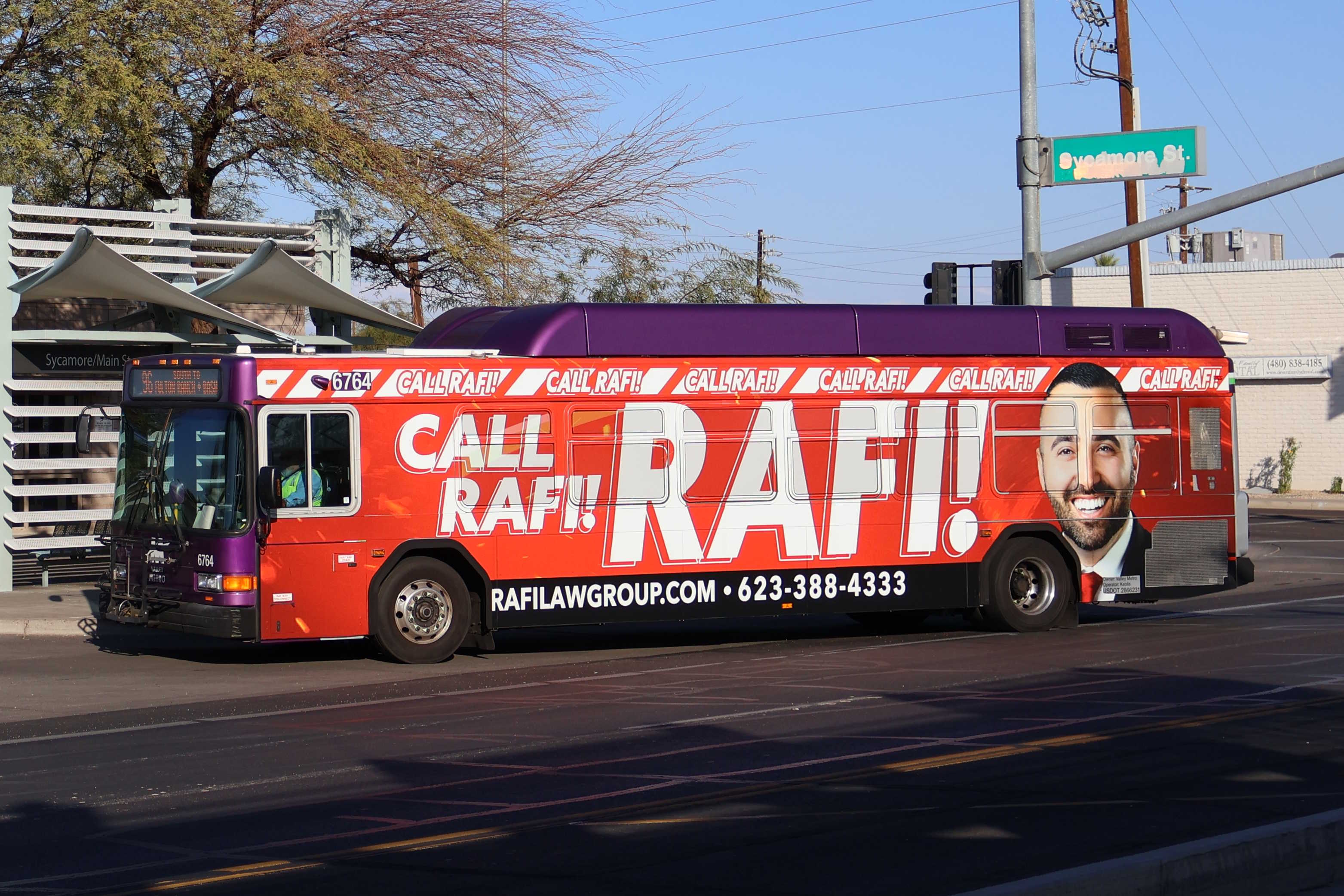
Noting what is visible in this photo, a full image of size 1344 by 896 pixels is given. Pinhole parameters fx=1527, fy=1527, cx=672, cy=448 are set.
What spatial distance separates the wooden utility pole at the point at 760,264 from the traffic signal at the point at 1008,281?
44.8 feet

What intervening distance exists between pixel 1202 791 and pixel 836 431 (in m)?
7.64

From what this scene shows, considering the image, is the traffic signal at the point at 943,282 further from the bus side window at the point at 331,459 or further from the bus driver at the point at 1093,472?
the bus side window at the point at 331,459

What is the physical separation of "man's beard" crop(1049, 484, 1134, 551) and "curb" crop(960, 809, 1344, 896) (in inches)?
386

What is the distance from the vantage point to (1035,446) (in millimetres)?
16125

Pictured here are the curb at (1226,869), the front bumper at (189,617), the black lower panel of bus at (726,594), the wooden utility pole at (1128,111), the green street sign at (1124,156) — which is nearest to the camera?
the curb at (1226,869)

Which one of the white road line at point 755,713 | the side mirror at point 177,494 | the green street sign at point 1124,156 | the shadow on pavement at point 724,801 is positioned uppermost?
the green street sign at point 1124,156

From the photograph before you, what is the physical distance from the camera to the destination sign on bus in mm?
13531

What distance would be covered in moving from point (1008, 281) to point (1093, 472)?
19.4 ft

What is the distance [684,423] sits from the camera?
577 inches

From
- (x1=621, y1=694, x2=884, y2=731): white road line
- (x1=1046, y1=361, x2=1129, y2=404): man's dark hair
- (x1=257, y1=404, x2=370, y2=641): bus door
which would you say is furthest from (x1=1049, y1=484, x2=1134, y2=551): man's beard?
(x1=257, y1=404, x2=370, y2=641): bus door

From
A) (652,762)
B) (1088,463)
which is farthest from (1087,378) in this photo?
(652,762)

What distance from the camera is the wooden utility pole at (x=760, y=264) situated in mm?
36625

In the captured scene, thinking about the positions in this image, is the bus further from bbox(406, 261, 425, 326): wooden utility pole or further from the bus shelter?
bbox(406, 261, 425, 326): wooden utility pole

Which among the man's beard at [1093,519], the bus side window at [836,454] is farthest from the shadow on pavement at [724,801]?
the man's beard at [1093,519]
